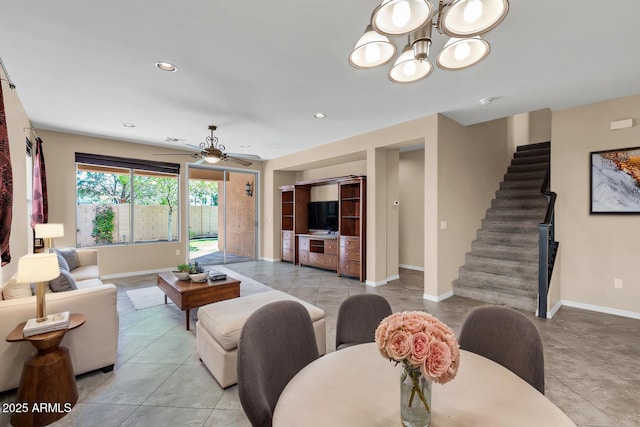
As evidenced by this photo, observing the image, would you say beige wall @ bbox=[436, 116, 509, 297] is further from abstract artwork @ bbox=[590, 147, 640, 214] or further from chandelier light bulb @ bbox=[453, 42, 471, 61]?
chandelier light bulb @ bbox=[453, 42, 471, 61]

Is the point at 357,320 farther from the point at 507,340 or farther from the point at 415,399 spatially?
the point at 415,399

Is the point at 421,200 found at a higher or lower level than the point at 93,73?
lower

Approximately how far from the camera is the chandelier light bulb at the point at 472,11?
4.23 feet

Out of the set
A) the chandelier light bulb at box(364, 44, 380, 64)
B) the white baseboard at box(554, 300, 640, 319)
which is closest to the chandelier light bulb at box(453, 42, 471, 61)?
the chandelier light bulb at box(364, 44, 380, 64)

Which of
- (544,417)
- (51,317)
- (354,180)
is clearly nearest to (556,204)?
(354,180)

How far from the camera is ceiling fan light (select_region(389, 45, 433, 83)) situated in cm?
171

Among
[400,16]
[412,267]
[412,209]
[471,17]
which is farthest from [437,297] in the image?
[400,16]

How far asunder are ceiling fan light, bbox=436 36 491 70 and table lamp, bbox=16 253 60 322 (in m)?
2.93

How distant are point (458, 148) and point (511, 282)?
2.20 m

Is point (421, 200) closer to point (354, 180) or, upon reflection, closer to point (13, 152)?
point (354, 180)

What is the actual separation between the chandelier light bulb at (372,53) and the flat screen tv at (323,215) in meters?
4.68

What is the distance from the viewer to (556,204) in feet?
13.3

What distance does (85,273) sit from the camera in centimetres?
399

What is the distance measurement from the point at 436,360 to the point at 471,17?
4.92 feet
